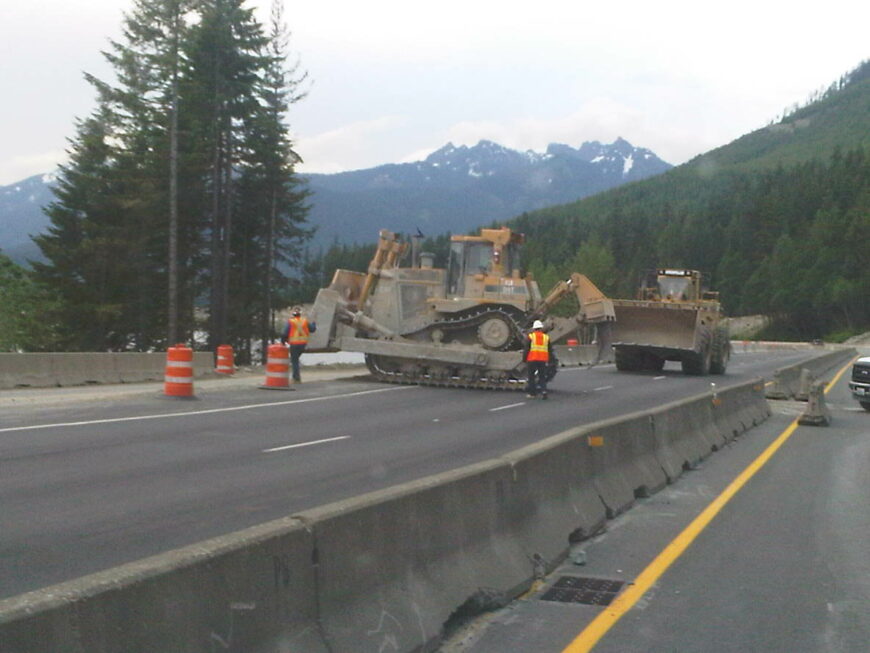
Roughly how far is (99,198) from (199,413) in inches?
1297

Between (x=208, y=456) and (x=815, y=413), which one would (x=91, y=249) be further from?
(x=208, y=456)

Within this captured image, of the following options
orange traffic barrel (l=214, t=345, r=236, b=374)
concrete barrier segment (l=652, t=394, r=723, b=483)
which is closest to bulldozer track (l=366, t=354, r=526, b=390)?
orange traffic barrel (l=214, t=345, r=236, b=374)

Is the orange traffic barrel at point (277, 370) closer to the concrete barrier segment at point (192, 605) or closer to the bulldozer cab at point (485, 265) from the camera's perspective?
the bulldozer cab at point (485, 265)

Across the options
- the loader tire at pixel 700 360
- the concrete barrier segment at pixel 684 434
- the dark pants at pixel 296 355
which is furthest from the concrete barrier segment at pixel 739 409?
the loader tire at pixel 700 360

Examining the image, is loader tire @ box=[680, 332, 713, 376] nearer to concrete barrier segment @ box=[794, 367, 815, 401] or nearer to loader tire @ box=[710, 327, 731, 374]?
loader tire @ box=[710, 327, 731, 374]

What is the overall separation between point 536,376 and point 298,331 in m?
5.52

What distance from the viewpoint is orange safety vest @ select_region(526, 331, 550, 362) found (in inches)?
906

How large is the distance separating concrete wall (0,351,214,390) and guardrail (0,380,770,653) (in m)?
15.9

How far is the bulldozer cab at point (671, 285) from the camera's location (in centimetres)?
3816

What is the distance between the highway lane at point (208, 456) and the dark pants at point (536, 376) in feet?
1.55

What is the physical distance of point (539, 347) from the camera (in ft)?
76.1

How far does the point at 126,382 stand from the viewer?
1000 inches

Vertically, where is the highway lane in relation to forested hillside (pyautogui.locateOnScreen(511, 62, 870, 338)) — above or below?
below

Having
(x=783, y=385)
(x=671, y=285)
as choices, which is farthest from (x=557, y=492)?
(x=671, y=285)
